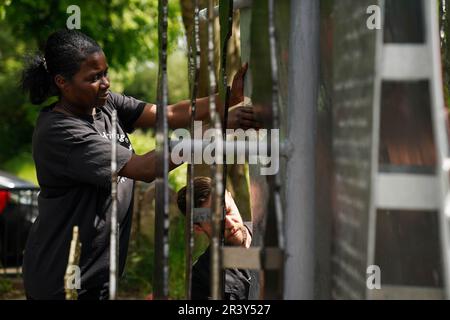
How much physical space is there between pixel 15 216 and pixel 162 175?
26.3 ft

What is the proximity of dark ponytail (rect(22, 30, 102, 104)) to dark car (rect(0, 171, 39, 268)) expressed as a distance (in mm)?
6337

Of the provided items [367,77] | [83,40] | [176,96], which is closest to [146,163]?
[83,40]

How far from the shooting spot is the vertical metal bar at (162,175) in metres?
2.07

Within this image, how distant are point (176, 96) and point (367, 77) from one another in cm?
2943

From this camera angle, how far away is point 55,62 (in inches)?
128

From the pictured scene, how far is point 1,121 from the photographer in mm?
24406

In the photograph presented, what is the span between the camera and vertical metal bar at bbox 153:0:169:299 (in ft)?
6.81

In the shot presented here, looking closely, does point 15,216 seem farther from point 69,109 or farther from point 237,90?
point 237,90

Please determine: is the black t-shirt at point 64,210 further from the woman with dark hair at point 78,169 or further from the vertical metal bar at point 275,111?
the vertical metal bar at point 275,111

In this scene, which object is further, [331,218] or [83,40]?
[83,40]

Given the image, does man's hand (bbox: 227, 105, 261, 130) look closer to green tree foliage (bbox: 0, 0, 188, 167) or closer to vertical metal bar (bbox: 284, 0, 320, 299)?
vertical metal bar (bbox: 284, 0, 320, 299)

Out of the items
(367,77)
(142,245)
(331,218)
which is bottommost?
(142,245)

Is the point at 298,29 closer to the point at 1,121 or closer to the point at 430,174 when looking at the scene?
the point at 430,174

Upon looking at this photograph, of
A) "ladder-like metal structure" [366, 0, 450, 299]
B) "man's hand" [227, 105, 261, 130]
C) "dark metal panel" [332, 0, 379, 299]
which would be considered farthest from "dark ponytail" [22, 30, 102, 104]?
"ladder-like metal structure" [366, 0, 450, 299]
